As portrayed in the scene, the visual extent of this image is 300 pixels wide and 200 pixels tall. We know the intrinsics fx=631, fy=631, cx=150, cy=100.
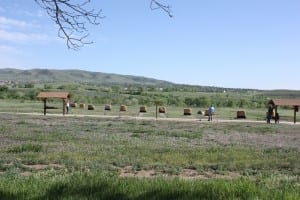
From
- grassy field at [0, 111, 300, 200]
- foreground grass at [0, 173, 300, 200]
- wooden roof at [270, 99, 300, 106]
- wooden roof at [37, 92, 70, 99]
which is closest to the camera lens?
foreground grass at [0, 173, 300, 200]

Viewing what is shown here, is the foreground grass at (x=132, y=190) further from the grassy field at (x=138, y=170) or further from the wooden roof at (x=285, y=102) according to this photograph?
the wooden roof at (x=285, y=102)

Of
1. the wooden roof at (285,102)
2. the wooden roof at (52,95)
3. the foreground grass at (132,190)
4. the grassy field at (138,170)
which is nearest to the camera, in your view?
the foreground grass at (132,190)

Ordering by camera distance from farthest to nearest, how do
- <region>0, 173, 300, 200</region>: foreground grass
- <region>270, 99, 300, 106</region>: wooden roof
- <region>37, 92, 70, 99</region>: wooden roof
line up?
<region>37, 92, 70, 99</region>: wooden roof, <region>270, 99, 300, 106</region>: wooden roof, <region>0, 173, 300, 200</region>: foreground grass

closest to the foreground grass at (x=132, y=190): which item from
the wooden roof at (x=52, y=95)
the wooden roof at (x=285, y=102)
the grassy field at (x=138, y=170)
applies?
the grassy field at (x=138, y=170)

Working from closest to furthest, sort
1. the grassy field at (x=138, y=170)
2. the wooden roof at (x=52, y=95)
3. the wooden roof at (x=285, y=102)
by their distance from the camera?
the grassy field at (x=138, y=170) < the wooden roof at (x=285, y=102) < the wooden roof at (x=52, y=95)

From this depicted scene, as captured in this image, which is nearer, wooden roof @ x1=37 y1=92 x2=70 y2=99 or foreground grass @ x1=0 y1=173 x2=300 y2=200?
foreground grass @ x1=0 y1=173 x2=300 y2=200

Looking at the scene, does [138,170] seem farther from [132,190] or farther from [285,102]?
[285,102]

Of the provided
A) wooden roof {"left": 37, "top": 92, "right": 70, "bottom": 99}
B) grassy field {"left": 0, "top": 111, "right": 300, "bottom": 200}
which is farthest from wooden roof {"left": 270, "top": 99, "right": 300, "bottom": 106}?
grassy field {"left": 0, "top": 111, "right": 300, "bottom": 200}

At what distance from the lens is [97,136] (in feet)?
102

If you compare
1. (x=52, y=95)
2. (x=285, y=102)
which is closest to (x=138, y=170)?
(x=285, y=102)

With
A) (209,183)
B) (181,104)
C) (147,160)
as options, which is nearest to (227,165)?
(147,160)

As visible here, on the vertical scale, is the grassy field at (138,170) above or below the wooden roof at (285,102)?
below

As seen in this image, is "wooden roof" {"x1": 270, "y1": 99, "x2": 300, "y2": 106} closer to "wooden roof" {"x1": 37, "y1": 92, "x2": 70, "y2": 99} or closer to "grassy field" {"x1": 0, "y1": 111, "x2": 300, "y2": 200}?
"wooden roof" {"x1": 37, "y1": 92, "x2": 70, "y2": 99}

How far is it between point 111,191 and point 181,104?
317 feet
